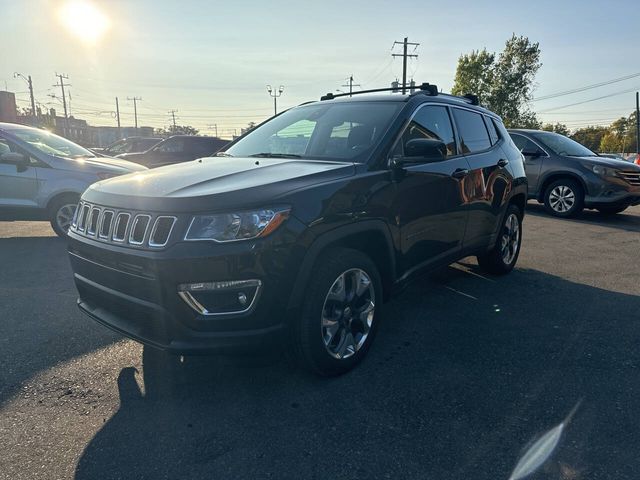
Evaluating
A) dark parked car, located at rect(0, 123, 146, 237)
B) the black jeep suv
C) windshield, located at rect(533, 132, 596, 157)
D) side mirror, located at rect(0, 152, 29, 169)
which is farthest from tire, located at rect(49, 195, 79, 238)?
windshield, located at rect(533, 132, 596, 157)

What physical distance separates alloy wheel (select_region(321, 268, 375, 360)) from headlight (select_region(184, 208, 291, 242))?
2.03ft

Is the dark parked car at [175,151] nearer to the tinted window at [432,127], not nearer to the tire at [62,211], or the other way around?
the tire at [62,211]

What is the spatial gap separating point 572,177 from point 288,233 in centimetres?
873

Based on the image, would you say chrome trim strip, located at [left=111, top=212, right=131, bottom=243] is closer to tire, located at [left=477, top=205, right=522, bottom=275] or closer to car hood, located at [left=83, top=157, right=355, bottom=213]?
car hood, located at [left=83, top=157, right=355, bottom=213]

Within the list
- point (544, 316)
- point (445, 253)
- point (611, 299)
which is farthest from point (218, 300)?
point (611, 299)

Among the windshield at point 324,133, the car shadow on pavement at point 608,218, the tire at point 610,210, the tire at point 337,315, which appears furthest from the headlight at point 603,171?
the tire at point 337,315

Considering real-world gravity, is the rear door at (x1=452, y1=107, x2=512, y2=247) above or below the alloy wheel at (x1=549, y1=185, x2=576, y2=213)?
above

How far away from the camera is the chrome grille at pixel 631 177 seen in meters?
8.62

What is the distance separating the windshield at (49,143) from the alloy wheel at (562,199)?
29.8ft

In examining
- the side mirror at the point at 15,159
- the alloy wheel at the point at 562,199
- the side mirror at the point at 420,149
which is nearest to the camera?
the side mirror at the point at 420,149

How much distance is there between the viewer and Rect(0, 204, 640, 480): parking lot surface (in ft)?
7.04

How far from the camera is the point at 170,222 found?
7.51 ft

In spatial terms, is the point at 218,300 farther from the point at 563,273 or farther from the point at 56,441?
the point at 563,273

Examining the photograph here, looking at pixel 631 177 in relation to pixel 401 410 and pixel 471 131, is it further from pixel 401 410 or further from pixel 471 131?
pixel 401 410
